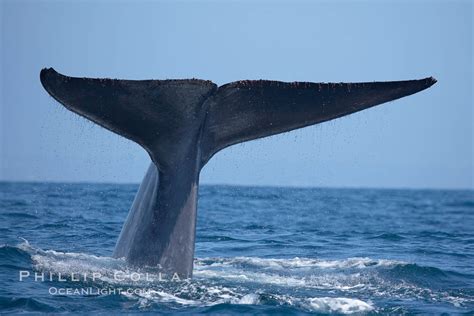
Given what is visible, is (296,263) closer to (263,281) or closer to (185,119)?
(263,281)

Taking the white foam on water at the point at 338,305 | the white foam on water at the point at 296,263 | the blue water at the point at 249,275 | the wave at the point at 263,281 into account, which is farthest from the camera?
the white foam on water at the point at 296,263

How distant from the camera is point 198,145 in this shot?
8844 mm

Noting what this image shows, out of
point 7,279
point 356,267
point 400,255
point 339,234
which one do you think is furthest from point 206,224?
point 7,279

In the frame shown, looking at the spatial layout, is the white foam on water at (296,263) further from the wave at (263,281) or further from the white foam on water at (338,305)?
the white foam on water at (338,305)

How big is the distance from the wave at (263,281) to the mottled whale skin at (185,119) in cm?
30

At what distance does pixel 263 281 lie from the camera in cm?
994

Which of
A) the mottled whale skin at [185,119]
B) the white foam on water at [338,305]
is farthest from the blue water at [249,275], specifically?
the mottled whale skin at [185,119]

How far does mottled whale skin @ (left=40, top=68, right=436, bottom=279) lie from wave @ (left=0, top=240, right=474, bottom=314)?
0.30 meters

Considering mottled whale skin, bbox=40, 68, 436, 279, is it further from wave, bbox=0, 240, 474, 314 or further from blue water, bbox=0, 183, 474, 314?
blue water, bbox=0, 183, 474, 314

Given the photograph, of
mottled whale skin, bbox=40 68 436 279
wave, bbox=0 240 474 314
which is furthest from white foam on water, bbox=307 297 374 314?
mottled whale skin, bbox=40 68 436 279

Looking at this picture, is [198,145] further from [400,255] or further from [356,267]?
[400,255]

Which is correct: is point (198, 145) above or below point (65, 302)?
above

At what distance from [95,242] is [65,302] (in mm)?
5870

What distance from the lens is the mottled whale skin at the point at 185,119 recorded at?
8.16 metres
